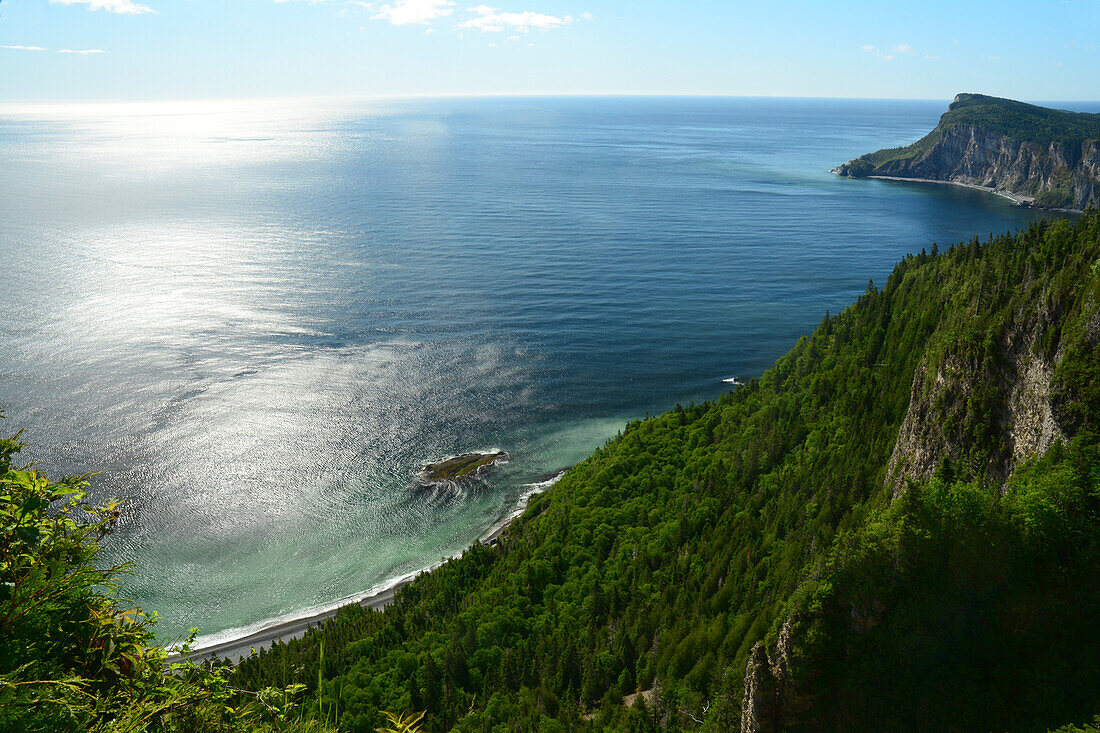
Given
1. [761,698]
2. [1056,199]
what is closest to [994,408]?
[761,698]

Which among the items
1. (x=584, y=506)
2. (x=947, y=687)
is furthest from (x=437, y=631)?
(x=947, y=687)

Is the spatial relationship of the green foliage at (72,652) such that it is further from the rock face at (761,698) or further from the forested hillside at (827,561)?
the rock face at (761,698)

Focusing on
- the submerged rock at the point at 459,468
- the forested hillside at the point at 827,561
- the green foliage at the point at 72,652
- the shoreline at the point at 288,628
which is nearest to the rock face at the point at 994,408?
the forested hillside at the point at 827,561

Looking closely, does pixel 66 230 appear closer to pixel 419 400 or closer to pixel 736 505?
pixel 419 400

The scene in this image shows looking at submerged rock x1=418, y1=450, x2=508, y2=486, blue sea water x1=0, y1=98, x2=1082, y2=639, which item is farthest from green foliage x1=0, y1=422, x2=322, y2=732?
submerged rock x1=418, y1=450, x2=508, y2=486

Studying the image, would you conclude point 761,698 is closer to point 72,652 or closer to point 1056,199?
point 72,652

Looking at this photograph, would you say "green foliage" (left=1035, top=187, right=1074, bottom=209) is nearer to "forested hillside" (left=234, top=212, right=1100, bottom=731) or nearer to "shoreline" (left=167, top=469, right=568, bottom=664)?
"forested hillside" (left=234, top=212, right=1100, bottom=731)
